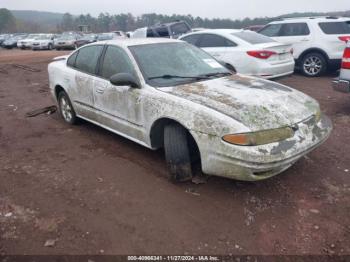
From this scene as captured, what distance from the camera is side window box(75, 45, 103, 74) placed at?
515 cm

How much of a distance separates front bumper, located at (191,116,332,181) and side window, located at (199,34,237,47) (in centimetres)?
507

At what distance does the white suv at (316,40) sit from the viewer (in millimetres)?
9461

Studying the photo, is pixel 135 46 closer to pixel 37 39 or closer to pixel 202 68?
pixel 202 68

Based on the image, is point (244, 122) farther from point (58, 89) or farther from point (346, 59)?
point (58, 89)

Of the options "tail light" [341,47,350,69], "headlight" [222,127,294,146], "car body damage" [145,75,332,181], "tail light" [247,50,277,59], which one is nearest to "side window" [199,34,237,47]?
"tail light" [247,50,277,59]

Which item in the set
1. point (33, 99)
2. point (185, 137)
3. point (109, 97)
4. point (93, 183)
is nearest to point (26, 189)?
point (93, 183)

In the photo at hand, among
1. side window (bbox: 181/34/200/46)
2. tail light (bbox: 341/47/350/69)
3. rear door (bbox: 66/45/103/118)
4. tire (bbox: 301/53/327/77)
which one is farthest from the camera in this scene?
tire (bbox: 301/53/327/77)

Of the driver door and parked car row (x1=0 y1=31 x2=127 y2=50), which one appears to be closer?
the driver door

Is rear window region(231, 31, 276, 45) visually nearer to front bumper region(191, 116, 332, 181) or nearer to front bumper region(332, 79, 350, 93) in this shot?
front bumper region(332, 79, 350, 93)

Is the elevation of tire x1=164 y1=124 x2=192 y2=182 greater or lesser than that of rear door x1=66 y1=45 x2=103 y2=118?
lesser

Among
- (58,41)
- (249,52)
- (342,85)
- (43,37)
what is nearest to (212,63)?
(342,85)

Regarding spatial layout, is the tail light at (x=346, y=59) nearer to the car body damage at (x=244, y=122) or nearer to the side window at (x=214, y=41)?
the car body damage at (x=244, y=122)

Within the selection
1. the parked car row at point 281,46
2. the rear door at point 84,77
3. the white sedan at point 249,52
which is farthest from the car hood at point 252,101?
the white sedan at point 249,52

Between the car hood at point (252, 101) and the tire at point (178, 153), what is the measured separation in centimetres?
40
